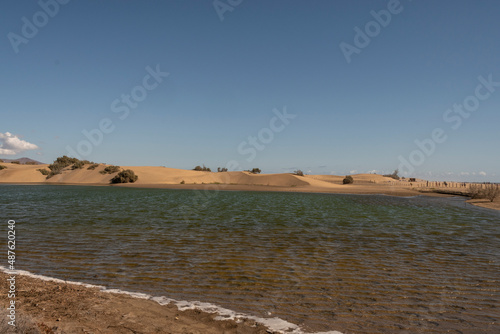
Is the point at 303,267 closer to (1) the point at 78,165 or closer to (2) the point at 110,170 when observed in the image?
(2) the point at 110,170

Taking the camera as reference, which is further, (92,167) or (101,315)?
(92,167)

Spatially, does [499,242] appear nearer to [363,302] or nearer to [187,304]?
[363,302]

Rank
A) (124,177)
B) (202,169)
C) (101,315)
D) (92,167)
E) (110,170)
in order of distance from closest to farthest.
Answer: (101,315), (124,177), (110,170), (92,167), (202,169)

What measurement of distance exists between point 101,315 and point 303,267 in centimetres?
507

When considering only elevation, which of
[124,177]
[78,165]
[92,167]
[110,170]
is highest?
[78,165]

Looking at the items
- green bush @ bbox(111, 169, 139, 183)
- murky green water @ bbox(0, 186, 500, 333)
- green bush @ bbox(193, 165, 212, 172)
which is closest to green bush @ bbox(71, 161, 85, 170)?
green bush @ bbox(111, 169, 139, 183)

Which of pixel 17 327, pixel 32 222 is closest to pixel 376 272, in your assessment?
pixel 17 327

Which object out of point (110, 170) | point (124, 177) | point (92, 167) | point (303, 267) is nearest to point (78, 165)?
point (92, 167)

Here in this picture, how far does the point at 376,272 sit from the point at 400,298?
1.69m

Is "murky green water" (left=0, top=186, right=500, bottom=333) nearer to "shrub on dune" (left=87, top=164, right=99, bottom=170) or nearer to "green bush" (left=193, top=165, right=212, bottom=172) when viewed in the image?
"shrub on dune" (left=87, top=164, right=99, bottom=170)

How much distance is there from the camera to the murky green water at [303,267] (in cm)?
543

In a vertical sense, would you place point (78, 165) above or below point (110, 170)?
above

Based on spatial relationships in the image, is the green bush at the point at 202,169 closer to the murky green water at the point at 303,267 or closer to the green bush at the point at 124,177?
the green bush at the point at 124,177

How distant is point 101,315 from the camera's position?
4.72 metres
